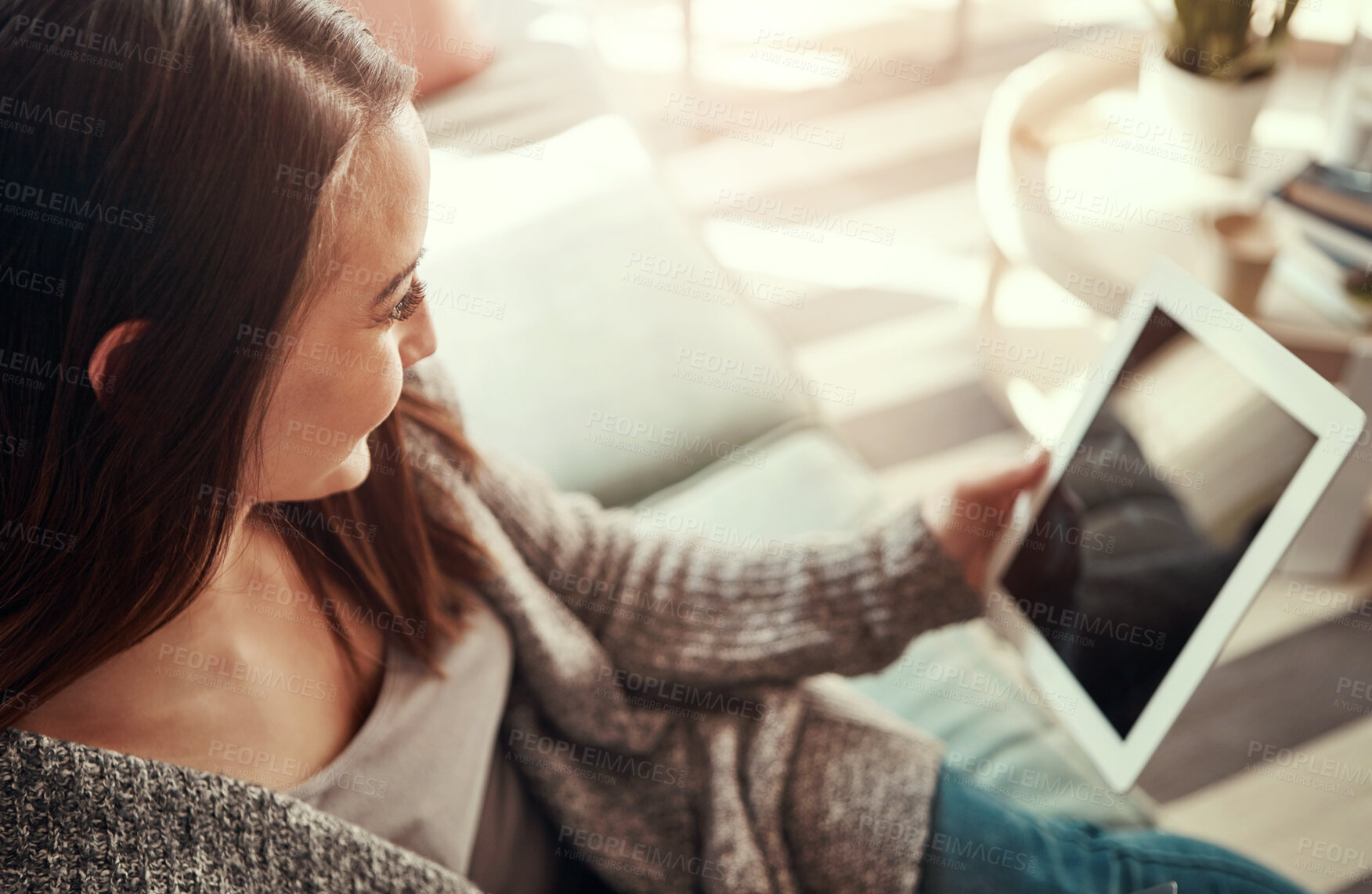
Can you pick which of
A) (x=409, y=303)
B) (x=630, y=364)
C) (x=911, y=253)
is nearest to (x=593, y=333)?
(x=630, y=364)

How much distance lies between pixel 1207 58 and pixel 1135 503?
701 mm

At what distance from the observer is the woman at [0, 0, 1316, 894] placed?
47 cm

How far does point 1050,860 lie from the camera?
82 cm

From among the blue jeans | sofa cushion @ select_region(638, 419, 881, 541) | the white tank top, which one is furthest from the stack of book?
the white tank top

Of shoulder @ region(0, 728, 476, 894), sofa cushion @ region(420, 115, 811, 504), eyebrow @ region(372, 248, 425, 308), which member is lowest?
sofa cushion @ region(420, 115, 811, 504)

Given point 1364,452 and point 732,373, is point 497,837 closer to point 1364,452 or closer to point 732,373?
point 732,373

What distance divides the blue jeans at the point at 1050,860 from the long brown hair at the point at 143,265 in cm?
58

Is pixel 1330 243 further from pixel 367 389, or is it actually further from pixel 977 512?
pixel 367 389

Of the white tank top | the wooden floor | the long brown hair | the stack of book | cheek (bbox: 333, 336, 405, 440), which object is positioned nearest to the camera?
the long brown hair

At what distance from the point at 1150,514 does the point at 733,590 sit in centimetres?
35

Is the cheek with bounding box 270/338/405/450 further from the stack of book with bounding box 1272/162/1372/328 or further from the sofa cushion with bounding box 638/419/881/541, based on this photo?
the stack of book with bounding box 1272/162/1372/328

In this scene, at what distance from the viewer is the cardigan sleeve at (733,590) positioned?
884 mm

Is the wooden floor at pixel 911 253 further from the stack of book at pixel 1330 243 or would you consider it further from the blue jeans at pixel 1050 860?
the blue jeans at pixel 1050 860

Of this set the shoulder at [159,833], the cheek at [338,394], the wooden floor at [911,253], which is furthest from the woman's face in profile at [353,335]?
the wooden floor at [911,253]
